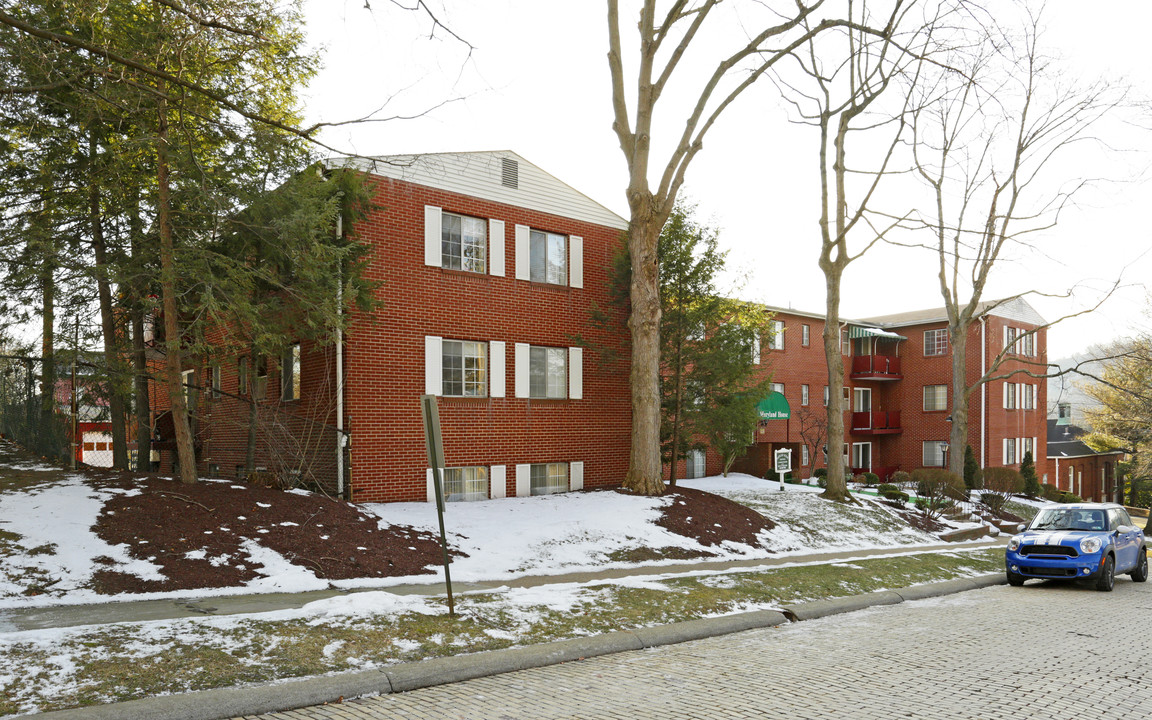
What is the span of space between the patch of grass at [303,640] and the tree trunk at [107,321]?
755cm

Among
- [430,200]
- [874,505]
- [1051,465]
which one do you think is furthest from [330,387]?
[1051,465]

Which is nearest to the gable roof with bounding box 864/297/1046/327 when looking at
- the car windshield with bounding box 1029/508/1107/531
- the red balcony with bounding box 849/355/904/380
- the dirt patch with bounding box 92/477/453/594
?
the red balcony with bounding box 849/355/904/380

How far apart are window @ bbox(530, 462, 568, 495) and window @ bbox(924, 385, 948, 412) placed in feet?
90.7

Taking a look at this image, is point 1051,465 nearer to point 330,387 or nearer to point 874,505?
point 874,505

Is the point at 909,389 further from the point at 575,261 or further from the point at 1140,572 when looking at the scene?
the point at 1140,572

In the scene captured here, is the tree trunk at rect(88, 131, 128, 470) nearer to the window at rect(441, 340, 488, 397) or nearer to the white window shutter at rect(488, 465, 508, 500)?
the window at rect(441, 340, 488, 397)

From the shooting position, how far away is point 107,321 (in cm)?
1487

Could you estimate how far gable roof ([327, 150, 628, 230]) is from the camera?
59.2ft

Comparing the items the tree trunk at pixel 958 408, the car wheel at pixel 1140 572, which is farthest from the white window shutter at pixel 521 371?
the tree trunk at pixel 958 408

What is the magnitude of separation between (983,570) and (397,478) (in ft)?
40.2

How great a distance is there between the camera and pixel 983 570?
1510 cm

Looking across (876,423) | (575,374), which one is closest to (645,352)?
(575,374)

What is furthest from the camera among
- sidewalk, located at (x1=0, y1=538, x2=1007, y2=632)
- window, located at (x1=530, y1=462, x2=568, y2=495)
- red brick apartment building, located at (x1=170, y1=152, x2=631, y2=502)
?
window, located at (x1=530, y1=462, x2=568, y2=495)

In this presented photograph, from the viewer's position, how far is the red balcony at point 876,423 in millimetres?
40312
